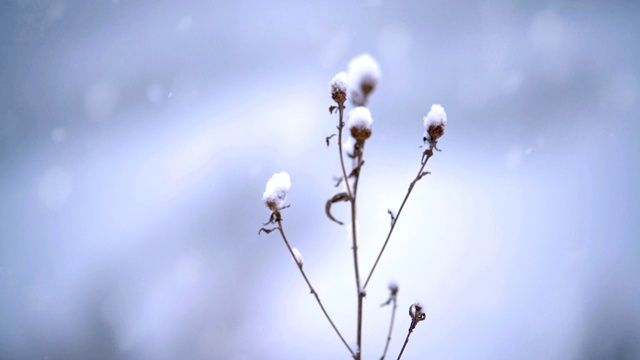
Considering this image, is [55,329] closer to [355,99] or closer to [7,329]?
[7,329]

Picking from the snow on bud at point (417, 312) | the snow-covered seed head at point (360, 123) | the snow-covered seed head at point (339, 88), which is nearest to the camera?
the snow-covered seed head at point (360, 123)

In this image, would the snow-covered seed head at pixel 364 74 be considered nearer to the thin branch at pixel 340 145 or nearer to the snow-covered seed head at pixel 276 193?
the thin branch at pixel 340 145

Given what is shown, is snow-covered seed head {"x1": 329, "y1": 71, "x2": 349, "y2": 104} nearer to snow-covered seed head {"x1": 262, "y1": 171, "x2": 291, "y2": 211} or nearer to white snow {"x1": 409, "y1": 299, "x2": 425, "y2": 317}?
snow-covered seed head {"x1": 262, "y1": 171, "x2": 291, "y2": 211}

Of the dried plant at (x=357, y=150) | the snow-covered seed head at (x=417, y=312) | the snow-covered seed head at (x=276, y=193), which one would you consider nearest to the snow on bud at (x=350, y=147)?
the dried plant at (x=357, y=150)

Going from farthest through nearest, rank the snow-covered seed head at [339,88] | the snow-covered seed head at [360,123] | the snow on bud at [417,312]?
1. the snow on bud at [417,312]
2. the snow-covered seed head at [339,88]
3. the snow-covered seed head at [360,123]

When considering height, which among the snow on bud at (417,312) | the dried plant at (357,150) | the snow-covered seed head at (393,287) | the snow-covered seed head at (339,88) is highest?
the snow-covered seed head at (339,88)

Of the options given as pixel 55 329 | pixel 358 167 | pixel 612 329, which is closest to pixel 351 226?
pixel 358 167

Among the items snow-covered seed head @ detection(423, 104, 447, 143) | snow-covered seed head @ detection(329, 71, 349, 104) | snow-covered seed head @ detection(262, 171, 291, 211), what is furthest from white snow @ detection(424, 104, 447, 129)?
snow-covered seed head @ detection(262, 171, 291, 211)
